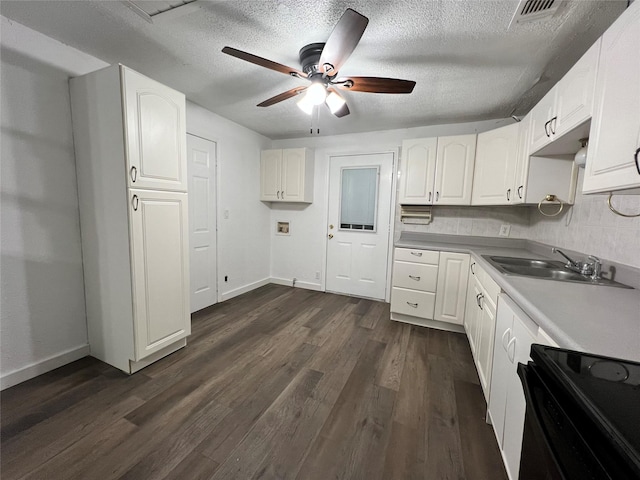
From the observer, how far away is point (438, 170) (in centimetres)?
283

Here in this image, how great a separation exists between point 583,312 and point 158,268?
243cm

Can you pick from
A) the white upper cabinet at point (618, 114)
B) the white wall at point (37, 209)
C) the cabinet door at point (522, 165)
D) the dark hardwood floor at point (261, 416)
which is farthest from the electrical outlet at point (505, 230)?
the white wall at point (37, 209)

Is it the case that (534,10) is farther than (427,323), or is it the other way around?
(427,323)

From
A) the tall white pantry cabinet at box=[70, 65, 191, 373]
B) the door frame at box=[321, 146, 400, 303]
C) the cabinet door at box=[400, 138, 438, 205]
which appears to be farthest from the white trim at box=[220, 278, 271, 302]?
the cabinet door at box=[400, 138, 438, 205]

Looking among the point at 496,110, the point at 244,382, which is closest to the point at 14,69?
the point at 244,382

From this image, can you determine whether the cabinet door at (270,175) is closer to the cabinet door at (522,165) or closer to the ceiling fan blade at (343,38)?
the ceiling fan blade at (343,38)

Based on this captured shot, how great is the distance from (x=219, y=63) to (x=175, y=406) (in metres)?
2.42

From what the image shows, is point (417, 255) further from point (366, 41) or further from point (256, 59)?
point (256, 59)

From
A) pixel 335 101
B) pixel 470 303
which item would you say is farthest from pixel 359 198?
pixel 470 303

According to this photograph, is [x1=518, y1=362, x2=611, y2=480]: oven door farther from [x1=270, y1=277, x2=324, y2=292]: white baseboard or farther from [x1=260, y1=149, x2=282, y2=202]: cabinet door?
[x1=260, y1=149, x2=282, y2=202]: cabinet door

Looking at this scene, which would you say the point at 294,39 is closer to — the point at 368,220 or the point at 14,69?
the point at 14,69

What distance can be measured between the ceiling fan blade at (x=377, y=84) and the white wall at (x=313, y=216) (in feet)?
5.49

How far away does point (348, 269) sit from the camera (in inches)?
147

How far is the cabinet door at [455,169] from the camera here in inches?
106
